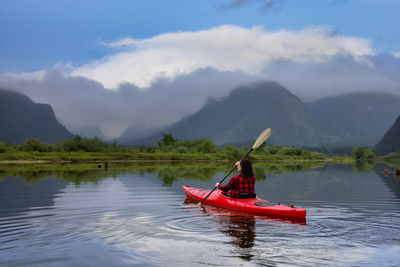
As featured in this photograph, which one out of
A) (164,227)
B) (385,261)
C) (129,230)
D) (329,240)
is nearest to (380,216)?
(329,240)

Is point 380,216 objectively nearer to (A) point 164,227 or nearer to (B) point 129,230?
(A) point 164,227

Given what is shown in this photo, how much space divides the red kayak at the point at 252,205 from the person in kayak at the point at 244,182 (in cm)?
23

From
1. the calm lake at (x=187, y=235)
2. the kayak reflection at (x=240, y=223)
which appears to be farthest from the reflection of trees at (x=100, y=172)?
the calm lake at (x=187, y=235)

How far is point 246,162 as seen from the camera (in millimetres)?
14023

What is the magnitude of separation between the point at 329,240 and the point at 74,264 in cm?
580

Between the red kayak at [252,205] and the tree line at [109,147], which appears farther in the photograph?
the tree line at [109,147]

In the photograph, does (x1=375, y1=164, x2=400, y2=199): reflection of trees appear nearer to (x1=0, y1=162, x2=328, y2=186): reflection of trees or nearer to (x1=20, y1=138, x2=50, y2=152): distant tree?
(x1=0, y1=162, x2=328, y2=186): reflection of trees

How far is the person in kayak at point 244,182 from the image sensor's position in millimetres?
14114

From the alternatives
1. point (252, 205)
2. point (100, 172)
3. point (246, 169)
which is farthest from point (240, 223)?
point (100, 172)

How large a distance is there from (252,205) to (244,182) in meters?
0.97

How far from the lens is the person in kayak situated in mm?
14114

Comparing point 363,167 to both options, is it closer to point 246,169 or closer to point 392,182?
point 392,182

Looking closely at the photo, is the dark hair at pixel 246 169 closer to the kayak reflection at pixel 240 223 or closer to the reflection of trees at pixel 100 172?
the kayak reflection at pixel 240 223

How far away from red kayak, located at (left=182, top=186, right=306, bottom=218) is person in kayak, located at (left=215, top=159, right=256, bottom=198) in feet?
Result: 0.74
